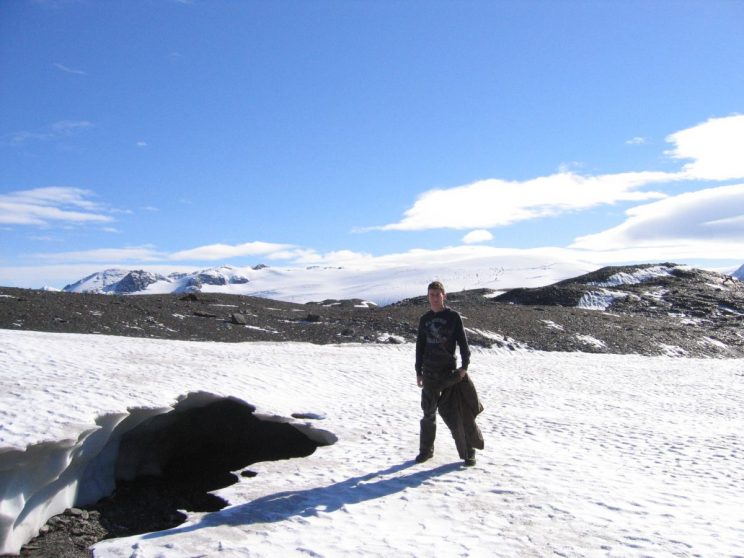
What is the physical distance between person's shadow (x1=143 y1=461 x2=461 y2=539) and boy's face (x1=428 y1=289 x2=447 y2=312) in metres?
2.64

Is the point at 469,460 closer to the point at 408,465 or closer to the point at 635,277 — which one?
the point at 408,465

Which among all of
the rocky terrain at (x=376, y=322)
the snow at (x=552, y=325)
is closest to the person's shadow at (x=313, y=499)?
the rocky terrain at (x=376, y=322)

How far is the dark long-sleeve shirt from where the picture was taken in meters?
9.00

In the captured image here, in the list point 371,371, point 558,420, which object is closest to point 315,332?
point 371,371

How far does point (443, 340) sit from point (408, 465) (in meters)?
2.21

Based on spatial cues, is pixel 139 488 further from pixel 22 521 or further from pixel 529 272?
pixel 529 272

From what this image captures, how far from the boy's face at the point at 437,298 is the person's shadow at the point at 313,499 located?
8.65ft

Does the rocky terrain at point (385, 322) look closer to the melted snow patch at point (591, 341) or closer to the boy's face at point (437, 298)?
the melted snow patch at point (591, 341)

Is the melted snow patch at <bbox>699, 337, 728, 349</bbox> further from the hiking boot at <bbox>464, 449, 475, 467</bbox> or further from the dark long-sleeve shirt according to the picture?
the dark long-sleeve shirt

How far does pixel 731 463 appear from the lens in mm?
10305

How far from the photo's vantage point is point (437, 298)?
29.4 feet

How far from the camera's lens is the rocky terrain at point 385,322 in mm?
24891

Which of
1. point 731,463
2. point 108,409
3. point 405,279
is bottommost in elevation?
point 731,463

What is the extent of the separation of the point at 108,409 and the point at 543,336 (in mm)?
25554
